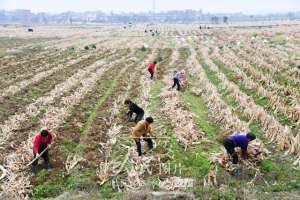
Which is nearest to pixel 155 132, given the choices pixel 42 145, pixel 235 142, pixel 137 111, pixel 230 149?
pixel 137 111

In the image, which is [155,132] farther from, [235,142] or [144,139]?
[235,142]

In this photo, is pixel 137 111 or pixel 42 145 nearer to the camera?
pixel 42 145

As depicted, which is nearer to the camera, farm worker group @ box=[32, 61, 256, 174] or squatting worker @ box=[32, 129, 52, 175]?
farm worker group @ box=[32, 61, 256, 174]

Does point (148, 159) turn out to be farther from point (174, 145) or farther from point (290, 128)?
point (290, 128)

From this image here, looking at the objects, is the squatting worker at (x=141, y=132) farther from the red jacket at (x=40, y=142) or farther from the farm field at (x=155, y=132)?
the red jacket at (x=40, y=142)

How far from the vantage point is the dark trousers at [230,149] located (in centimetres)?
1291

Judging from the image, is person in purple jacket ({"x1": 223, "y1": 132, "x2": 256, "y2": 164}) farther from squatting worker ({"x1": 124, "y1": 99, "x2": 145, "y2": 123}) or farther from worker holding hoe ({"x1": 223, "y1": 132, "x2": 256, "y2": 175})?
squatting worker ({"x1": 124, "y1": 99, "x2": 145, "y2": 123})

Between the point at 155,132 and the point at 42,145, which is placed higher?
the point at 42,145

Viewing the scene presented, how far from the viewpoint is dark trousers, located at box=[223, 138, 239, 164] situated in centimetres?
1291

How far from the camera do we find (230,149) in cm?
1299

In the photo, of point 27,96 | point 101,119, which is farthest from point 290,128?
point 27,96

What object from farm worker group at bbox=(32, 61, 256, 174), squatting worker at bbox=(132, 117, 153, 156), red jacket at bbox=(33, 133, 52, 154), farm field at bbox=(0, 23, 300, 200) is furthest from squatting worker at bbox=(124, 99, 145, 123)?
red jacket at bbox=(33, 133, 52, 154)

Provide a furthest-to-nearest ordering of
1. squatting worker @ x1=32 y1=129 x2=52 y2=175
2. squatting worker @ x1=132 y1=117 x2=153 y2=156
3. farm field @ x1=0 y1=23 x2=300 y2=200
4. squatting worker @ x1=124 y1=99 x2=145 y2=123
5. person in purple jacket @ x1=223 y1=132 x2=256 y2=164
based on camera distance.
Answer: squatting worker @ x1=124 y1=99 x2=145 y2=123 → squatting worker @ x1=132 y1=117 x2=153 y2=156 → squatting worker @ x1=32 y1=129 x2=52 y2=175 → person in purple jacket @ x1=223 y1=132 x2=256 y2=164 → farm field @ x1=0 y1=23 x2=300 y2=200

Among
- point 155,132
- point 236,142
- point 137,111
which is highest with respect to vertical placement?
point 236,142
